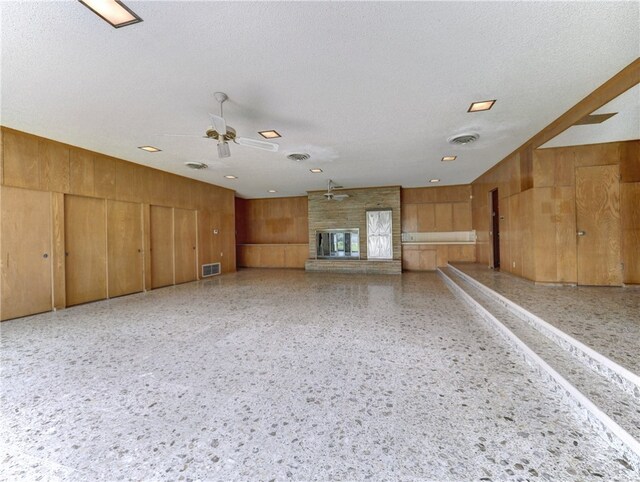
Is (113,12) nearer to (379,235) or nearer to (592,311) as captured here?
(592,311)

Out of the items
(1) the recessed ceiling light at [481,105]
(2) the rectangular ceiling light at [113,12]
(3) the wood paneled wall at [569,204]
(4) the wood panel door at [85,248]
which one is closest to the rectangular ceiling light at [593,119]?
(3) the wood paneled wall at [569,204]

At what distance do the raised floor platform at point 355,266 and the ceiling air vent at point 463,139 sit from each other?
4797 millimetres

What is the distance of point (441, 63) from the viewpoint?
2.65 m

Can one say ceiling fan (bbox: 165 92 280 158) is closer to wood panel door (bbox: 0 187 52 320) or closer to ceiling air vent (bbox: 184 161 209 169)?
ceiling air vent (bbox: 184 161 209 169)

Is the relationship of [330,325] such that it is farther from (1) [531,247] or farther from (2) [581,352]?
(1) [531,247]

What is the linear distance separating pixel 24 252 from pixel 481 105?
23.3 feet

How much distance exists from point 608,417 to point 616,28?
9.50ft

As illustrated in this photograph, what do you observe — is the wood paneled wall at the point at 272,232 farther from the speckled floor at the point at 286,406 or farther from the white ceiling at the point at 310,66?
the speckled floor at the point at 286,406

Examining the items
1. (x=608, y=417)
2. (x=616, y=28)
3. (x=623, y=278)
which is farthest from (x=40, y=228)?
(x=623, y=278)

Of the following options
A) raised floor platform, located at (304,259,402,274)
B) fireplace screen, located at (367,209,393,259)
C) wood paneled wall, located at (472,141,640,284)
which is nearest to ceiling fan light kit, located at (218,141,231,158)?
wood paneled wall, located at (472,141,640,284)

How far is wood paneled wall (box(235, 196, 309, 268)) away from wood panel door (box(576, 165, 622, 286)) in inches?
315

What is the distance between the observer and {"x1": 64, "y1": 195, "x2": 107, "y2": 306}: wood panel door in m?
5.04

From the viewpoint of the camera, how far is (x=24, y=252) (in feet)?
14.4

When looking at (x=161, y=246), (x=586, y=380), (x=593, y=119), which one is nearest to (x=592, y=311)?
(x=586, y=380)
